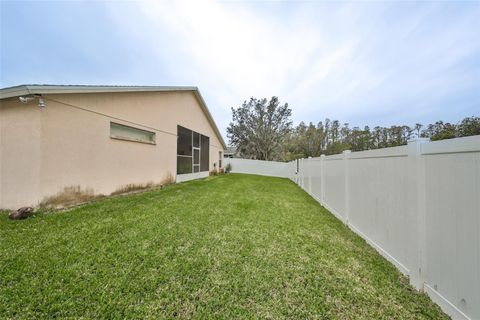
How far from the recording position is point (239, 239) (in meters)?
3.30

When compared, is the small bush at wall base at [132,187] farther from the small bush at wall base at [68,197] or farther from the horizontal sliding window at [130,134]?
the horizontal sliding window at [130,134]

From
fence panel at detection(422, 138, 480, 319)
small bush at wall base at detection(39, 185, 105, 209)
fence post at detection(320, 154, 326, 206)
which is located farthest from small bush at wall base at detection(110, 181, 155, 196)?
fence panel at detection(422, 138, 480, 319)

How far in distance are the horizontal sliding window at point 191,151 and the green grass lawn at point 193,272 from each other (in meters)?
6.88

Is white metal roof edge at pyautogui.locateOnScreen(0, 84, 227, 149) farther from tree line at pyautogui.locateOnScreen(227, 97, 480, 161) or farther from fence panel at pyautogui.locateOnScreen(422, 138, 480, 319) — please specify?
tree line at pyautogui.locateOnScreen(227, 97, 480, 161)

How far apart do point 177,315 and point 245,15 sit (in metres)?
9.15

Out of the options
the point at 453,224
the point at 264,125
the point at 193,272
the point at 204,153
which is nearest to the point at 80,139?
the point at 193,272

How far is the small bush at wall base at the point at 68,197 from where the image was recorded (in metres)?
4.60

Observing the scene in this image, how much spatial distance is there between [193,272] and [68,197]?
4759 millimetres

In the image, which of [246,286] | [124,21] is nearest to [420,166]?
[246,286]

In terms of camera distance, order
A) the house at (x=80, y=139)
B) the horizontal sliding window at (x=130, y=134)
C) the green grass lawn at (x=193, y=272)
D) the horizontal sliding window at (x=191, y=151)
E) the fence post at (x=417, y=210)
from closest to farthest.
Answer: the green grass lawn at (x=193, y=272) → the fence post at (x=417, y=210) → the house at (x=80, y=139) → the horizontal sliding window at (x=130, y=134) → the horizontal sliding window at (x=191, y=151)

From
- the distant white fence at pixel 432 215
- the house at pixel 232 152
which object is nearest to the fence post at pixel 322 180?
the distant white fence at pixel 432 215

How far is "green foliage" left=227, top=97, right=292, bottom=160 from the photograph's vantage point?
30.1 m

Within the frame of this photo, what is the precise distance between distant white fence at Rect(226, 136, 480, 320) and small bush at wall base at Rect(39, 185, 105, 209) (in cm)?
693

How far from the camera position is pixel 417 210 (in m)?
2.02
